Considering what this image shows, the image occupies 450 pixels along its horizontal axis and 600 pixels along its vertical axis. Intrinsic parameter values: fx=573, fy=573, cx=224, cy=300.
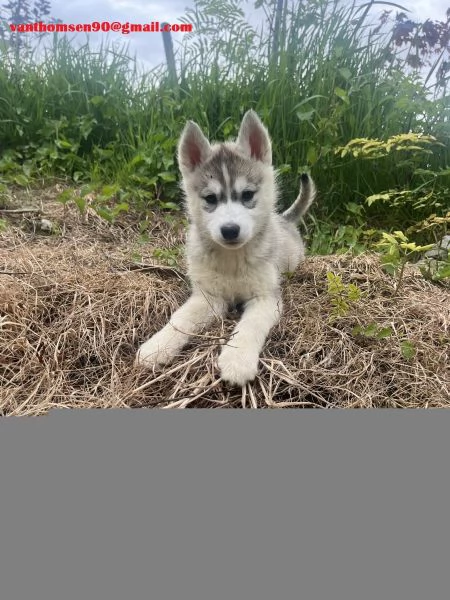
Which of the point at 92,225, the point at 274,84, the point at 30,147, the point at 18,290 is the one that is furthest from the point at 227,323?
the point at 30,147

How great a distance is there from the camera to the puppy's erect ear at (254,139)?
2582 millimetres

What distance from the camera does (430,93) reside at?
126 inches

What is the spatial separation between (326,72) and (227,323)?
1.79 m

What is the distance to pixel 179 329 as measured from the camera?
226cm

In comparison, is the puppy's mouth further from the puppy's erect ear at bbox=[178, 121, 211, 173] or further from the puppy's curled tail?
the puppy's curled tail

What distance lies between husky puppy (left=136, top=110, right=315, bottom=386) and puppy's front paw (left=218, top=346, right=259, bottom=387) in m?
0.26

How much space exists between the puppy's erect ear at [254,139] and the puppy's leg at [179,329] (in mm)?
704

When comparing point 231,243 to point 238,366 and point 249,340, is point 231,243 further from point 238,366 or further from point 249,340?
point 238,366

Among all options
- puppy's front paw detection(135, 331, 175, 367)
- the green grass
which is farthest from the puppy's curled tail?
puppy's front paw detection(135, 331, 175, 367)

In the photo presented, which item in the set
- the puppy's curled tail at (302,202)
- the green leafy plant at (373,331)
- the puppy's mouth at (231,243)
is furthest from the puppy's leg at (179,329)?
the puppy's curled tail at (302,202)

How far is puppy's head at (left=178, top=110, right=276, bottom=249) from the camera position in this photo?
2467 millimetres

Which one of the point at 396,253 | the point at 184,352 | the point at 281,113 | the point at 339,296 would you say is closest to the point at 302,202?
the point at 281,113

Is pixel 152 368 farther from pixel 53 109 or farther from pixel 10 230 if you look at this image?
pixel 53 109

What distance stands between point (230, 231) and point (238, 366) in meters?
0.60
